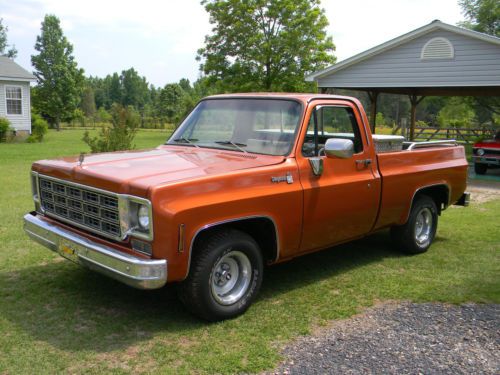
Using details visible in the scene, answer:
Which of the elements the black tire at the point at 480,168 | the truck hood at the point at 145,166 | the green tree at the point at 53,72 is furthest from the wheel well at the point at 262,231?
the green tree at the point at 53,72

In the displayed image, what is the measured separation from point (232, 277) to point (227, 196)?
83 centimetres

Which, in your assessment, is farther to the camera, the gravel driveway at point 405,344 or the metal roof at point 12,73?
the metal roof at point 12,73

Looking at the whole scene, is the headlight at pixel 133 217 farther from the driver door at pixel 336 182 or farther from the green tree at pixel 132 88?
the green tree at pixel 132 88

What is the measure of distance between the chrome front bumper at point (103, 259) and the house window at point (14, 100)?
2400 centimetres

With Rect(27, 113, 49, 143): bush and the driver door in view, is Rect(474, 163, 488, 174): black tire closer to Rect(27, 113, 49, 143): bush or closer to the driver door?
the driver door

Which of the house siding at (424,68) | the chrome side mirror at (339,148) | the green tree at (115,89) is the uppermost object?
the green tree at (115,89)

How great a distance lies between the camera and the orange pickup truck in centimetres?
389

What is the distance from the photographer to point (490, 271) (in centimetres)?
596

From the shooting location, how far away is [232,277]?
15.0 ft

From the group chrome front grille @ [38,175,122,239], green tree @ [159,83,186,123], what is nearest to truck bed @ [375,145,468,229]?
chrome front grille @ [38,175,122,239]

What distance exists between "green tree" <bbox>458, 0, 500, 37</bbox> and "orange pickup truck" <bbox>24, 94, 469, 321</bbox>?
84.0 feet

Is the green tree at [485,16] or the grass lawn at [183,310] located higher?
the green tree at [485,16]

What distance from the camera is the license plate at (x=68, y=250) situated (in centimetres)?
431

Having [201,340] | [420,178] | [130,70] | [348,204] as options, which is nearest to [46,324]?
[201,340]
